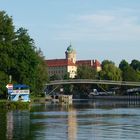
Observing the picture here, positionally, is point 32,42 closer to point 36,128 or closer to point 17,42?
point 17,42

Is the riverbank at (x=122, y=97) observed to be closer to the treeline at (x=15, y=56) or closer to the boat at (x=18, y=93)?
the treeline at (x=15, y=56)

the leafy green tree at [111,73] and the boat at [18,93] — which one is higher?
the leafy green tree at [111,73]

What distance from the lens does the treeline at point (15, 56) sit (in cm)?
8494

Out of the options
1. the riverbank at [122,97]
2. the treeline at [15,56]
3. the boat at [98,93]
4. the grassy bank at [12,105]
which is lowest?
the grassy bank at [12,105]

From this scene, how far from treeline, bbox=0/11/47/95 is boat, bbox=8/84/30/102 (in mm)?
2174

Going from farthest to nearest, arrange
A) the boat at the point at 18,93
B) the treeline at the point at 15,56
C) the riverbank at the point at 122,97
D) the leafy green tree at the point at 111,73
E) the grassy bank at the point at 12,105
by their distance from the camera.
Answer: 1. the leafy green tree at the point at 111,73
2. the riverbank at the point at 122,97
3. the treeline at the point at 15,56
4. the boat at the point at 18,93
5. the grassy bank at the point at 12,105

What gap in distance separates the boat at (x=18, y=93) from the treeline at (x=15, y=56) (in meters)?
2.17

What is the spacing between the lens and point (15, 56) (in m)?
86.8

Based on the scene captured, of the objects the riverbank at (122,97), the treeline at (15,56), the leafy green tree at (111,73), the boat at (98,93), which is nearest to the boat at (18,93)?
the treeline at (15,56)

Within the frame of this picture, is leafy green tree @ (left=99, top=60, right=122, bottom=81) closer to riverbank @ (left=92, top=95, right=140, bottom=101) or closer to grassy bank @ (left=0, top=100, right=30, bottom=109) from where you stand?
riverbank @ (left=92, top=95, right=140, bottom=101)

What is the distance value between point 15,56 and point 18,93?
24.0 ft

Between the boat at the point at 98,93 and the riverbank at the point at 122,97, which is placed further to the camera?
the boat at the point at 98,93

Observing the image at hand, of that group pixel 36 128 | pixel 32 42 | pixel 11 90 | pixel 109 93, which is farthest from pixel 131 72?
pixel 36 128

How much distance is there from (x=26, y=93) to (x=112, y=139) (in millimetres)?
54559
